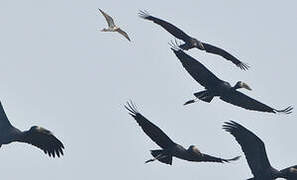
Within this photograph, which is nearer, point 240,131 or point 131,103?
point 131,103

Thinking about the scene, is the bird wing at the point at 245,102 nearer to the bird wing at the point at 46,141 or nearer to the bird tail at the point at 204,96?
the bird tail at the point at 204,96

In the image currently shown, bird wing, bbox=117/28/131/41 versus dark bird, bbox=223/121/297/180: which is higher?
bird wing, bbox=117/28/131/41

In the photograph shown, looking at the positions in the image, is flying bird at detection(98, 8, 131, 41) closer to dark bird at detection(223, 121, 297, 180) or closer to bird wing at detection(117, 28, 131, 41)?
bird wing at detection(117, 28, 131, 41)

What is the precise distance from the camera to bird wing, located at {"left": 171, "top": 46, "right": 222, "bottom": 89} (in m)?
35.6

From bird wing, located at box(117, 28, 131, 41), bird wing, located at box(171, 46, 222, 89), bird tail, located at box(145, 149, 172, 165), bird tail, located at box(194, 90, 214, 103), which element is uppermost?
bird wing, located at box(117, 28, 131, 41)

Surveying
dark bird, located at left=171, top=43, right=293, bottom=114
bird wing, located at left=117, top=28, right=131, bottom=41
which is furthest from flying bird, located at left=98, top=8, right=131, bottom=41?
dark bird, located at left=171, top=43, right=293, bottom=114

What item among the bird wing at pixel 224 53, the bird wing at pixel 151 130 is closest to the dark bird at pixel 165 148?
the bird wing at pixel 151 130

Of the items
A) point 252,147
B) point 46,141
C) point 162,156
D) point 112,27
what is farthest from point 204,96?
point 46,141

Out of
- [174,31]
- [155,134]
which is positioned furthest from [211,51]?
[155,134]

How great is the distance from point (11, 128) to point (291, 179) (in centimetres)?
806

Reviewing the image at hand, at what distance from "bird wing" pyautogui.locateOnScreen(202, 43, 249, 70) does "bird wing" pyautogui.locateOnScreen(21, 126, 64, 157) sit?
6.82 metres

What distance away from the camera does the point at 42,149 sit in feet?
107

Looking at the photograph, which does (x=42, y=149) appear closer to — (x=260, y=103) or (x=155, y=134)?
(x=155, y=134)

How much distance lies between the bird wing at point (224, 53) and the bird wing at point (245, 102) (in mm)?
1652
